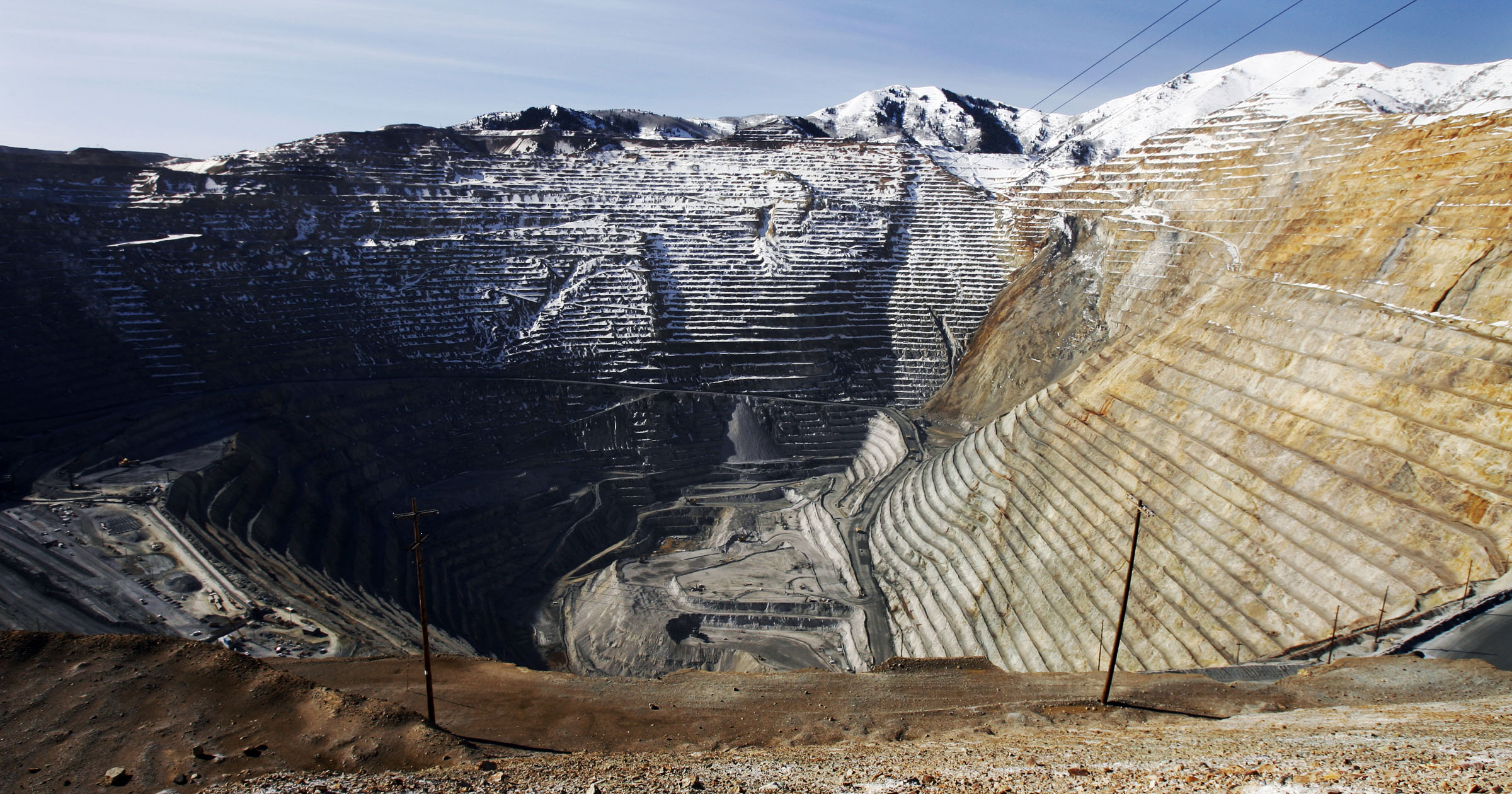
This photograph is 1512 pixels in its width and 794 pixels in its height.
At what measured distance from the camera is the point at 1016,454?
20344mm

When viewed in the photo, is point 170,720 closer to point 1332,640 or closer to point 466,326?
point 1332,640

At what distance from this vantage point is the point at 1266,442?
1434 cm

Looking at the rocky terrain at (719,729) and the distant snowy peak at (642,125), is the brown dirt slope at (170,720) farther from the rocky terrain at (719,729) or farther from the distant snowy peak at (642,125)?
the distant snowy peak at (642,125)

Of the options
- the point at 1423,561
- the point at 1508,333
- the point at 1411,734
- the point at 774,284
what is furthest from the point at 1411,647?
the point at 774,284

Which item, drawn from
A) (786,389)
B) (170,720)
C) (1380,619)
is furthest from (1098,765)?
(786,389)

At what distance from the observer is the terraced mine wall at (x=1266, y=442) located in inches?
458

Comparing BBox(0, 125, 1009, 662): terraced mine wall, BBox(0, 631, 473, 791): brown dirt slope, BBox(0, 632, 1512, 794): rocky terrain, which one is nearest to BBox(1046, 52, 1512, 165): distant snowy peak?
BBox(0, 125, 1009, 662): terraced mine wall

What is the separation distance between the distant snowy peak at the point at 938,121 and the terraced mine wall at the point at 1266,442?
40.3m

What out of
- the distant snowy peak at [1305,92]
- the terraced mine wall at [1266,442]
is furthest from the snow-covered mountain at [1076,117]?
the terraced mine wall at [1266,442]

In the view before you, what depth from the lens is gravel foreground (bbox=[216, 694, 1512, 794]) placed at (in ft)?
20.9

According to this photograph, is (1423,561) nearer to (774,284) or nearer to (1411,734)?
(1411,734)

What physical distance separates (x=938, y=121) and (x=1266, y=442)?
Result: 5996 cm

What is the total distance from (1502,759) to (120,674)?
14.2 metres

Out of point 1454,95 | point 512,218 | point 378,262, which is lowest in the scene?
point 378,262
